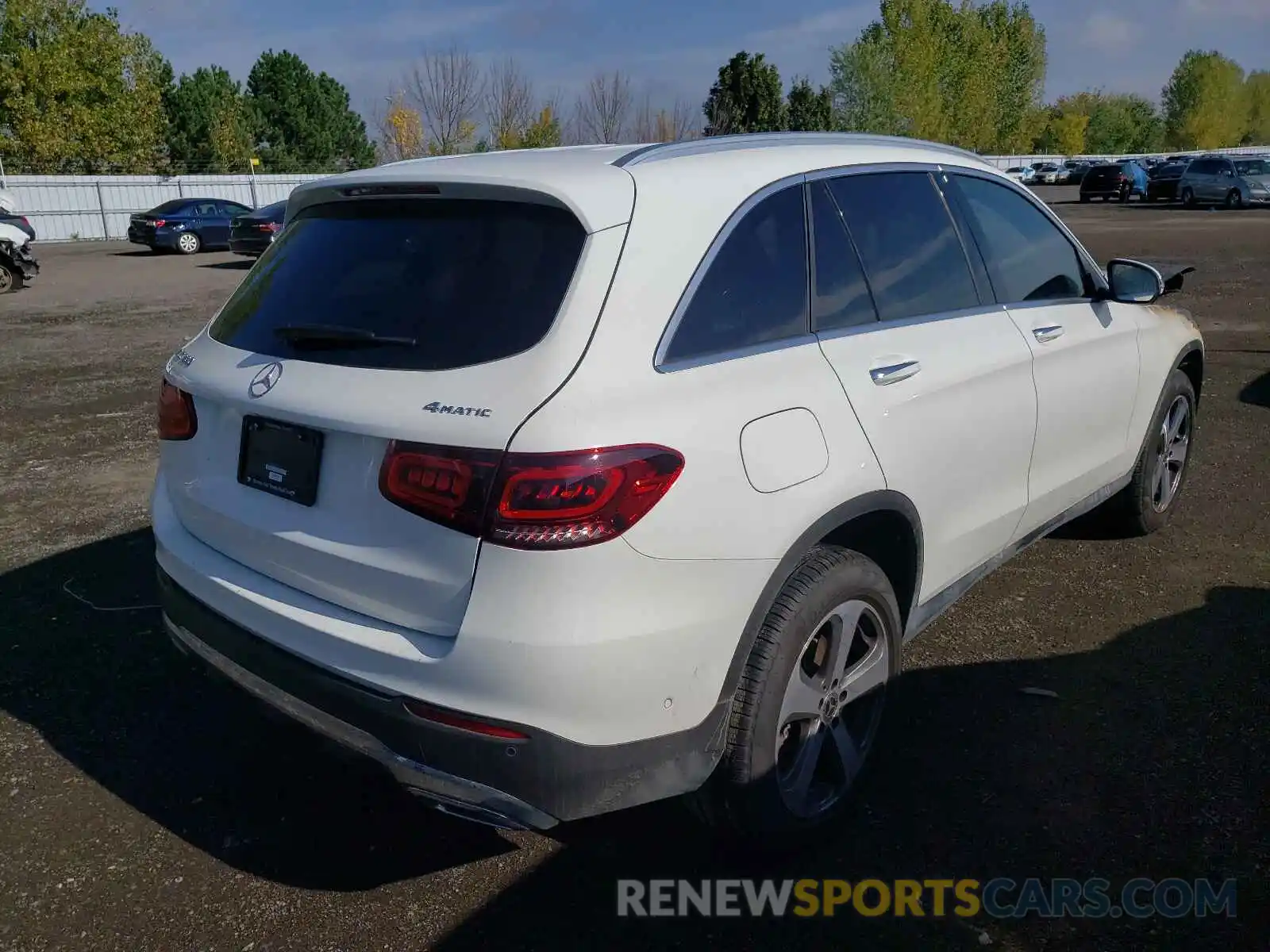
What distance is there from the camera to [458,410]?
2.22 metres

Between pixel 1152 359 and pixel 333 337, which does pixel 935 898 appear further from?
pixel 1152 359

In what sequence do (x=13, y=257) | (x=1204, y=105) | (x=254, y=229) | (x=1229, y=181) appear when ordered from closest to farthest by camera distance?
(x=13, y=257), (x=254, y=229), (x=1229, y=181), (x=1204, y=105)

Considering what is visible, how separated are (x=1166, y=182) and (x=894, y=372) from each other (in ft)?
136

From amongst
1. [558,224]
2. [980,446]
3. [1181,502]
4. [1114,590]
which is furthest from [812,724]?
[1181,502]

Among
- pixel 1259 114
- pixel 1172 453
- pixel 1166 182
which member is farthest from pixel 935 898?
pixel 1259 114

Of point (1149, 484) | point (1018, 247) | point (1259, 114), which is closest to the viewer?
point (1018, 247)

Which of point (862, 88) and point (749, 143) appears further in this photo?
point (862, 88)

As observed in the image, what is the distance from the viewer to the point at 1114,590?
4.55 meters

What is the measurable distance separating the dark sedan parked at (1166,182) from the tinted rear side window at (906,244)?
1563 inches

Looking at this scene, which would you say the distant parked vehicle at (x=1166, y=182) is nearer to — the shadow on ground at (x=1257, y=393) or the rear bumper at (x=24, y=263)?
the shadow on ground at (x=1257, y=393)

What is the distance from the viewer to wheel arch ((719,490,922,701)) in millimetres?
2467

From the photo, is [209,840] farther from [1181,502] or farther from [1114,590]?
[1181,502]

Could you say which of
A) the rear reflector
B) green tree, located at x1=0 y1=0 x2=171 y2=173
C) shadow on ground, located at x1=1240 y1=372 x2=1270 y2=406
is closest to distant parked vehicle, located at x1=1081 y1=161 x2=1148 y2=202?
shadow on ground, located at x1=1240 y1=372 x2=1270 y2=406

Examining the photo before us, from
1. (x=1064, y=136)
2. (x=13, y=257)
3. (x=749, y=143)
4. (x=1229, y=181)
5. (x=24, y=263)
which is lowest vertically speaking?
(x=24, y=263)
